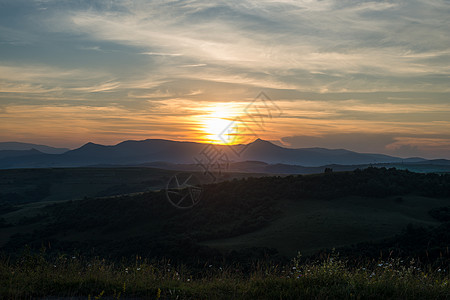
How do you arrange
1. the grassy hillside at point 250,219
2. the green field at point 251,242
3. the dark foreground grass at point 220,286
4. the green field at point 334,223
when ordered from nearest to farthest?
1. the dark foreground grass at point 220,286
2. the green field at point 251,242
3. the green field at point 334,223
4. the grassy hillside at point 250,219

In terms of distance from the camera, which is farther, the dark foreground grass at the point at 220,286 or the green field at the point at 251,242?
the green field at the point at 251,242

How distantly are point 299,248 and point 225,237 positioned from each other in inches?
498

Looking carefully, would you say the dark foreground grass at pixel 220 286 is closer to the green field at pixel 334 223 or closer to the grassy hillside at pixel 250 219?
the grassy hillside at pixel 250 219

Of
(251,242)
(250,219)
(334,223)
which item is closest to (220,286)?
(251,242)

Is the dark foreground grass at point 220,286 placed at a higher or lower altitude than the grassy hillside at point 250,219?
higher

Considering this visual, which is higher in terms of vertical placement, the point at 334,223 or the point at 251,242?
the point at 334,223

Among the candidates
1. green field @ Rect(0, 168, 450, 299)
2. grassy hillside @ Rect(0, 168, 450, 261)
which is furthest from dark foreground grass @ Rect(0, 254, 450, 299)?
grassy hillside @ Rect(0, 168, 450, 261)

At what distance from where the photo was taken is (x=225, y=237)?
1645 inches

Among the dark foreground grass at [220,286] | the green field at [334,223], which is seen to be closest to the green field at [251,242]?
the dark foreground grass at [220,286]

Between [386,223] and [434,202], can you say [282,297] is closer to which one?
[386,223]

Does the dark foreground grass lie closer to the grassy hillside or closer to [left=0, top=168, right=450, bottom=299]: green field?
[left=0, top=168, right=450, bottom=299]: green field

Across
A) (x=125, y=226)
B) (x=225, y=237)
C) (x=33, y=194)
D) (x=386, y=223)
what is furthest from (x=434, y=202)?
(x=33, y=194)

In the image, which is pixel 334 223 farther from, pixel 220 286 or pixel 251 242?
pixel 220 286

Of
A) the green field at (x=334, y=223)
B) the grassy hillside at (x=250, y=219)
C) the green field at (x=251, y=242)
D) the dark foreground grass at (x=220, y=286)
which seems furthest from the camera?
the grassy hillside at (x=250, y=219)
